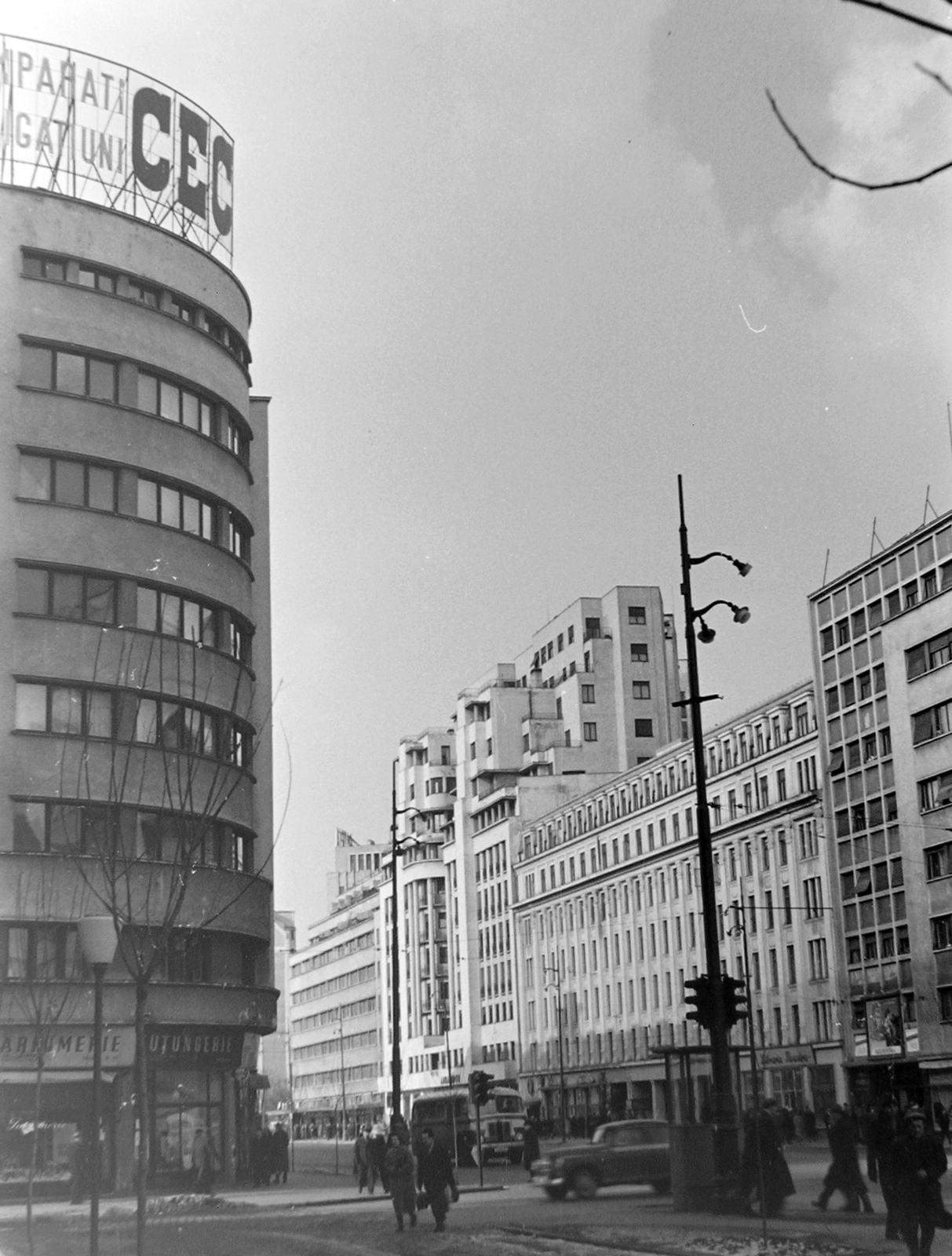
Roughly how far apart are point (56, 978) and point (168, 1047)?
15.0 ft

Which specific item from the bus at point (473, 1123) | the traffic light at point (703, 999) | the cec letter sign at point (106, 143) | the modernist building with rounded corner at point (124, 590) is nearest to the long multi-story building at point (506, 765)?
the bus at point (473, 1123)

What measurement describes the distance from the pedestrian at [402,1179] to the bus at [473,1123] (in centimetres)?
33

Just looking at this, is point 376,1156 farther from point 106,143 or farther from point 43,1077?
point 106,143

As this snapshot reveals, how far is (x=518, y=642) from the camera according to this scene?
1983 cm

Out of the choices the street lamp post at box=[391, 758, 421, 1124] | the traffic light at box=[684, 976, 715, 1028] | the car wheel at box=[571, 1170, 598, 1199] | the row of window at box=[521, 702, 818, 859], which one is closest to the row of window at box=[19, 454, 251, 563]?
the street lamp post at box=[391, 758, 421, 1124]

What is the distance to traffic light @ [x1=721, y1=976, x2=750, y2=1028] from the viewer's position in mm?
Answer: 15883

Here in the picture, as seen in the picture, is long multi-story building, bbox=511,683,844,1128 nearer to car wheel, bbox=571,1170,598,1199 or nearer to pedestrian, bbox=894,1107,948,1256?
car wheel, bbox=571,1170,598,1199

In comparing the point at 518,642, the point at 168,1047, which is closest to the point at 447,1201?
the point at 518,642

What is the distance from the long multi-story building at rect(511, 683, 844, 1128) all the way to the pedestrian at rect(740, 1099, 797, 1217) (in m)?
0.37

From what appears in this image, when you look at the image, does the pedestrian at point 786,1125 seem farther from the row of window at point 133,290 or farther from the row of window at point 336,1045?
the row of window at point 133,290

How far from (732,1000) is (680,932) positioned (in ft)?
6.43

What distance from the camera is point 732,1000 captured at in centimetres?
1598

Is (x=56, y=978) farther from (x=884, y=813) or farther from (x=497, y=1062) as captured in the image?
(x=884, y=813)

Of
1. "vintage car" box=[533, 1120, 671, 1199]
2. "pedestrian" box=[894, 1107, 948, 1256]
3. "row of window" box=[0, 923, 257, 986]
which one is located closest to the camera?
"pedestrian" box=[894, 1107, 948, 1256]
